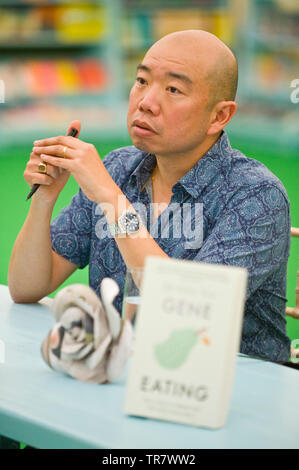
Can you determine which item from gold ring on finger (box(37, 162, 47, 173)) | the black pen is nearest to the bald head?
the black pen

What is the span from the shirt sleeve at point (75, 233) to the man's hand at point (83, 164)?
0.95ft

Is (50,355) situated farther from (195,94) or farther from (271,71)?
(271,71)

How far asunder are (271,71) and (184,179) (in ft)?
15.7

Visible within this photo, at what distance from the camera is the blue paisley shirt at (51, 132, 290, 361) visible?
1591 millimetres

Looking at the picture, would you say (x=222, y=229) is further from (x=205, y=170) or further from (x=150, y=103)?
(x=150, y=103)

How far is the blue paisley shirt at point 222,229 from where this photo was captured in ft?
5.22

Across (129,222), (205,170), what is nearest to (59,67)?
(205,170)

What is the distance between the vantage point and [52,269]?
179 cm

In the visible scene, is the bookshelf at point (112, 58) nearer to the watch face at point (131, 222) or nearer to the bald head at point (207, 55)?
the bald head at point (207, 55)

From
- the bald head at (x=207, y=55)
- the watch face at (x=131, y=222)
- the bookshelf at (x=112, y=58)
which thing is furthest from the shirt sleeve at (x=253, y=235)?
the bookshelf at (x=112, y=58)

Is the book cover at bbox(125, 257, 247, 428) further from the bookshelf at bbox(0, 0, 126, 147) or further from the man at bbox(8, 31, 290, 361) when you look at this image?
the bookshelf at bbox(0, 0, 126, 147)
